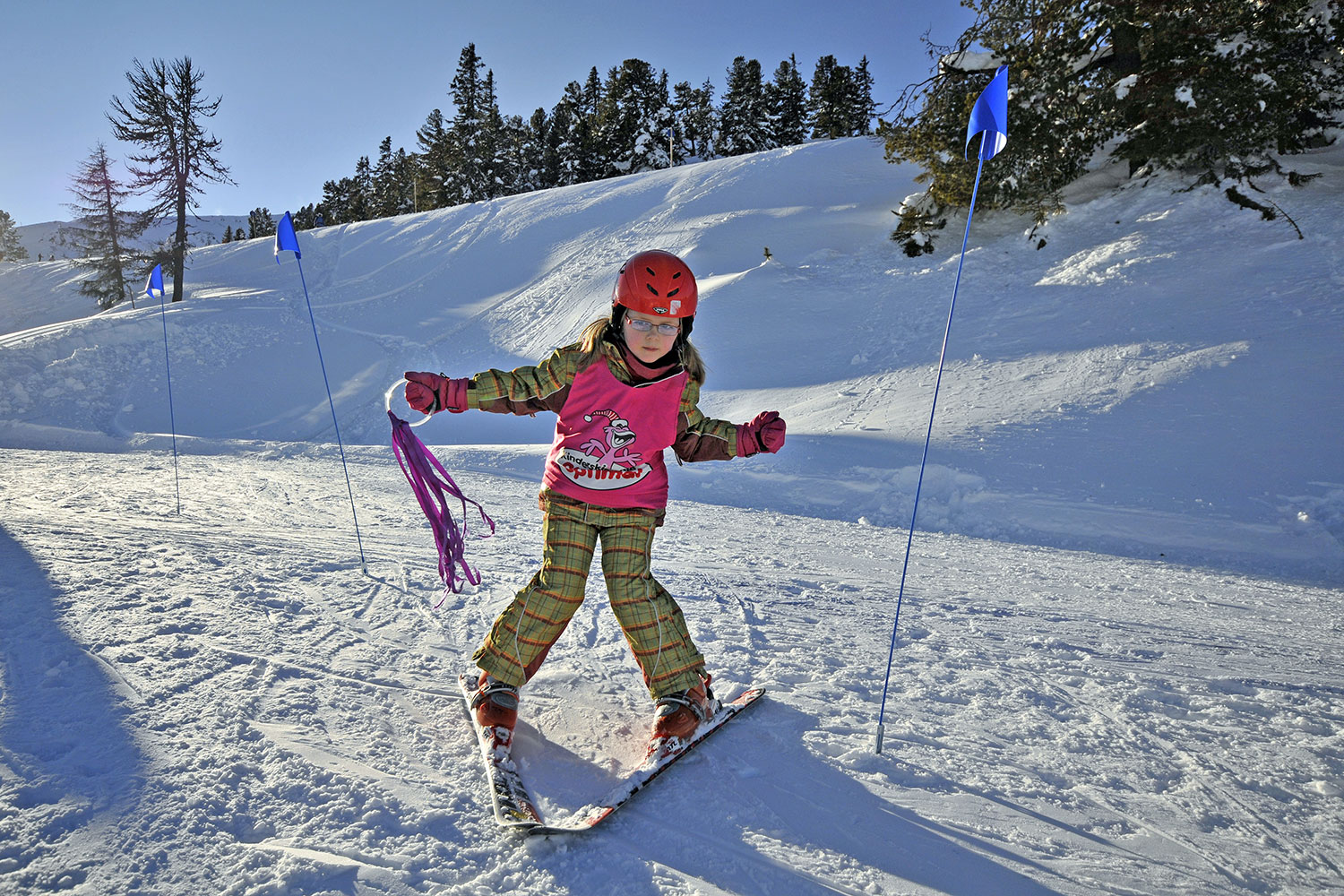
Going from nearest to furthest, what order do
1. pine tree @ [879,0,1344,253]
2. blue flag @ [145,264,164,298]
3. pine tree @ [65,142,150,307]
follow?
blue flag @ [145,264,164,298] → pine tree @ [879,0,1344,253] → pine tree @ [65,142,150,307]

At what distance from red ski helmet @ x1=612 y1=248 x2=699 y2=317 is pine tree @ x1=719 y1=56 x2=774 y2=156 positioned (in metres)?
47.7

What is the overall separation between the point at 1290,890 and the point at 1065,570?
3.03m

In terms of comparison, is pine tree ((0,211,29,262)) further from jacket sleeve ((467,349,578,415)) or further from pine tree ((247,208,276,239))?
jacket sleeve ((467,349,578,415))

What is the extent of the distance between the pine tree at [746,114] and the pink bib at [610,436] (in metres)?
47.8

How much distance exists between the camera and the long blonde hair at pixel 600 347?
2668mm

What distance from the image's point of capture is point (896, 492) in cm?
643

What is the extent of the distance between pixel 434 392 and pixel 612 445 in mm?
673

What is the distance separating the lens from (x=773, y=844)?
81.0 inches

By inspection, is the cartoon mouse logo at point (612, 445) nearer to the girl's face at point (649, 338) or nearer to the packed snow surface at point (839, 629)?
the girl's face at point (649, 338)

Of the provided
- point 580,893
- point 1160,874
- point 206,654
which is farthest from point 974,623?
point 206,654

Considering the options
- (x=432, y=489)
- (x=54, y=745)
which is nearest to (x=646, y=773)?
(x=432, y=489)

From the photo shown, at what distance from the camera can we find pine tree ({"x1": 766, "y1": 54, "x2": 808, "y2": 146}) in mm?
47031

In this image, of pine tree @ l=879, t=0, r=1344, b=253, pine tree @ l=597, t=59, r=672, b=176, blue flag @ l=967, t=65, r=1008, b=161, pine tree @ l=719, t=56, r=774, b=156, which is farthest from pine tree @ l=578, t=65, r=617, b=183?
blue flag @ l=967, t=65, r=1008, b=161

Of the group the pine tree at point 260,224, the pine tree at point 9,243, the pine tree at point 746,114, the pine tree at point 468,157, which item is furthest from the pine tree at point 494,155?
the pine tree at point 9,243
